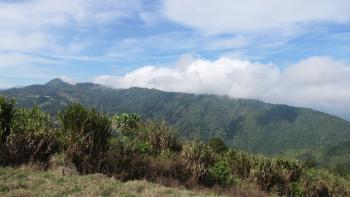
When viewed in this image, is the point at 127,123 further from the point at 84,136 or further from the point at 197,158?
the point at 84,136

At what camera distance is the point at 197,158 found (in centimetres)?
1784

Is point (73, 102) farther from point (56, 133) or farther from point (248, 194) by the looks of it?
point (248, 194)

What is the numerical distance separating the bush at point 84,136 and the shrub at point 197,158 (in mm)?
3559

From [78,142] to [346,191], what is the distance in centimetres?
1462

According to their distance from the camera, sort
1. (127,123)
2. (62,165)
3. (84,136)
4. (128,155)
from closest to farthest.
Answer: (62,165), (84,136), (128,155), (127,123)

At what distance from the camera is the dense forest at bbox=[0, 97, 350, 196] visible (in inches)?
558

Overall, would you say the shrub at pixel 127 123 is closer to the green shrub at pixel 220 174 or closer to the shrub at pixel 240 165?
the shrub at pixel 240 165

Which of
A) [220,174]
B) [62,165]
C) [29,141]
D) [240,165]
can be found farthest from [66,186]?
[240,165]

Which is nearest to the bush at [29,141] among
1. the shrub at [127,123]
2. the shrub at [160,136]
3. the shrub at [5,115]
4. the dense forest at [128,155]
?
the dense forest at [128,155]

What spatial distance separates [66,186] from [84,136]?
3.16 metres

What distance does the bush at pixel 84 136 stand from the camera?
1424cm

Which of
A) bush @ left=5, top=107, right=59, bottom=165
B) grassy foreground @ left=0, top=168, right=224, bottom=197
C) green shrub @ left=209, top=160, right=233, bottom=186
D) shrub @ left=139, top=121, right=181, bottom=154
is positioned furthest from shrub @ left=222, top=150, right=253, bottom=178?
bush @ left=5, top=107, right=59, bottom=165

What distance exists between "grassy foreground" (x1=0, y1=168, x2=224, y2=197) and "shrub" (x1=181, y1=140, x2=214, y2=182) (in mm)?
4002

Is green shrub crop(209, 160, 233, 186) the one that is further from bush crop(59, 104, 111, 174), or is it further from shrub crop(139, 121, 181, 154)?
bush crop(59, 104, 111, 174)
